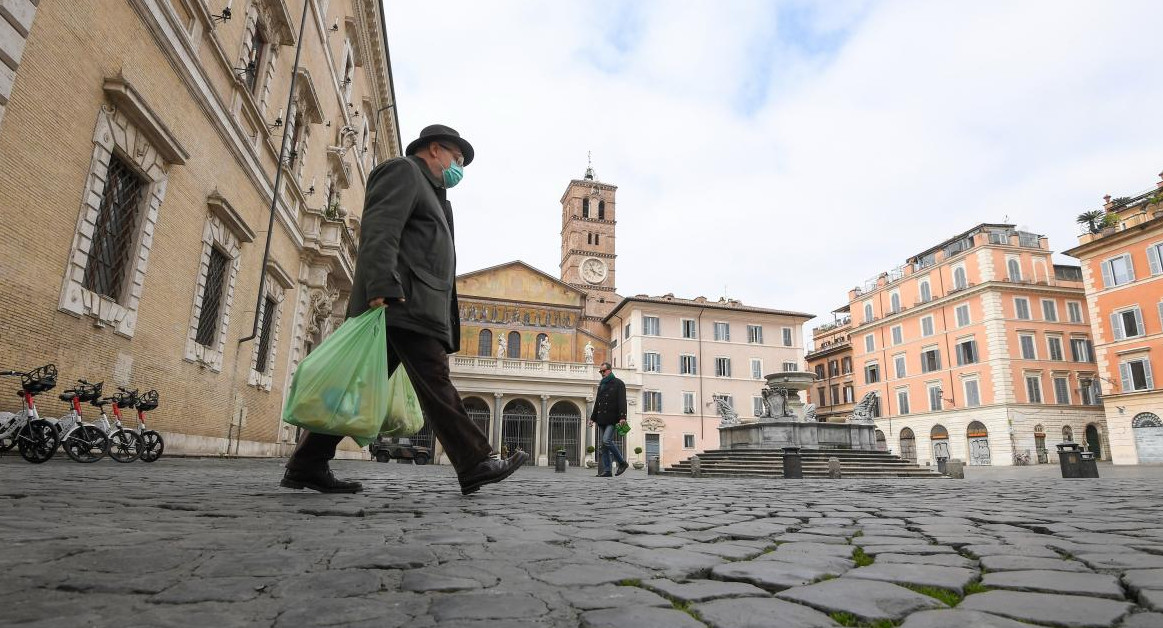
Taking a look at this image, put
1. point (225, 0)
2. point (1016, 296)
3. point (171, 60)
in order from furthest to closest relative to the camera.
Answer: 1. point (1016, 296)
2. point (225, 0)
3. point (171, 60)

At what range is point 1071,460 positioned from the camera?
513 inches

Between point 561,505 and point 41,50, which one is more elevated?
point 41,50

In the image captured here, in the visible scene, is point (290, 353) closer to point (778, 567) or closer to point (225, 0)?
point (225, 0)

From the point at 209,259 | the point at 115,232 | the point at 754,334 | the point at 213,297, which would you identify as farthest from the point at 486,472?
the point at 754,334

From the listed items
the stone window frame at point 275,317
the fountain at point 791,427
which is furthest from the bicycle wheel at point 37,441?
the fountain at point 791,427

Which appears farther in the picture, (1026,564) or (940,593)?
(1026,564)

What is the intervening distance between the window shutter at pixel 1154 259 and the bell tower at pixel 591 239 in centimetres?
3551

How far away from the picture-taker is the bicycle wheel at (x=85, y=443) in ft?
21.7

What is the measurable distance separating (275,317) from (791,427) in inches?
552

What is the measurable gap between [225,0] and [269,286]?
5.81 m

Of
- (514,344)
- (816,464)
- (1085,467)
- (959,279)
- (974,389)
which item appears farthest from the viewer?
(514,344)

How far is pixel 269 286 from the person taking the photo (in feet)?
45.5

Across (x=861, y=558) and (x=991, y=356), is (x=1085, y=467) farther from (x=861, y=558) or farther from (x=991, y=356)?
(x=991, y=356)

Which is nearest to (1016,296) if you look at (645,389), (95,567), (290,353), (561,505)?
(645,389)
